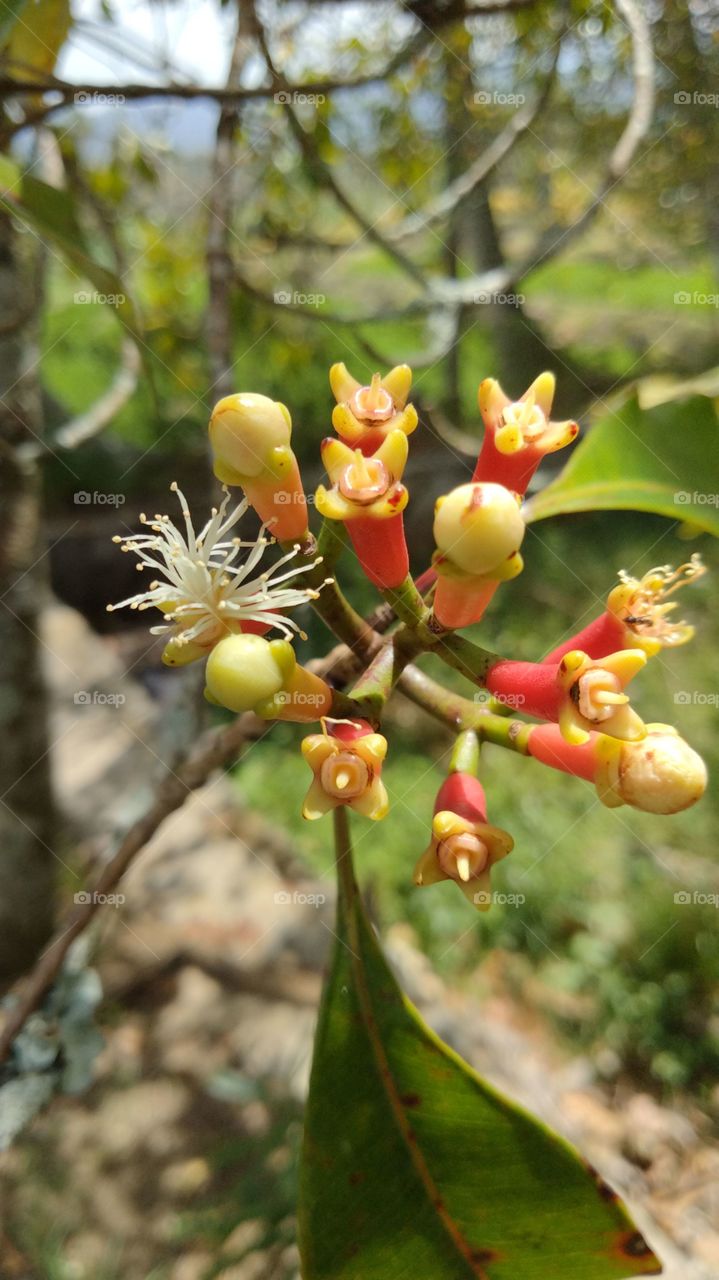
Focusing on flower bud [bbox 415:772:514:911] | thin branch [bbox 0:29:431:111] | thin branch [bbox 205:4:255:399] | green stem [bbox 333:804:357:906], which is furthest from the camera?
thin branch [bbox 205:4:255:399]

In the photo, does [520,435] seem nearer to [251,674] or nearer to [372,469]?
Result: [372,469]

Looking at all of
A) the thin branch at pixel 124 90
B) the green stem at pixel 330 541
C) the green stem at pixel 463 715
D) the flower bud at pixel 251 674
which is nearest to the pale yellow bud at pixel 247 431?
the green stem at pixel 330 541

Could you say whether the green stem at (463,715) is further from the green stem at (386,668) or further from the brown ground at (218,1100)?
the brown ground at (218,1100)

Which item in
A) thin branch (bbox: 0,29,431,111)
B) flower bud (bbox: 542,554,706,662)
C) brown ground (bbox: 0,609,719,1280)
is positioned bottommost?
brown ground (bbox: 0,609,719,1280)

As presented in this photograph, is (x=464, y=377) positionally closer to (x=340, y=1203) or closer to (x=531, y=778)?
(x=531, y=778)

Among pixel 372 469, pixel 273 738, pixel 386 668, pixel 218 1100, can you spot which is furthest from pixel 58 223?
pixel 273 738

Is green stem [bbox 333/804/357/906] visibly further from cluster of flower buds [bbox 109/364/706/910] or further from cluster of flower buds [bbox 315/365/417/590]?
cluster of flower buds [bbox 315/365/417/590]

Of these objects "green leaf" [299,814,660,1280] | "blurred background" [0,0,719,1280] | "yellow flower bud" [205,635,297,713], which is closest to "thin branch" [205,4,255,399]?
"blurred background" [0,0,719,1280]
